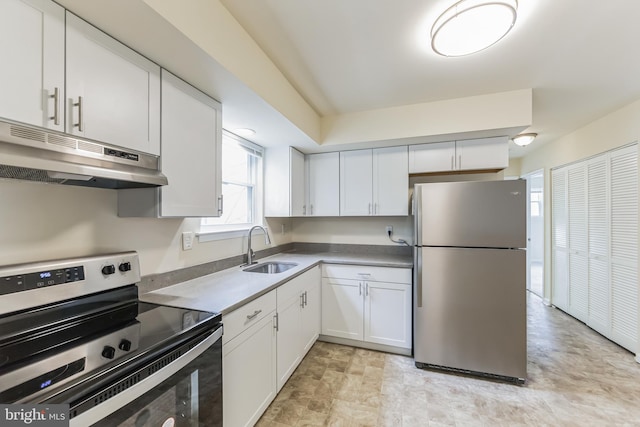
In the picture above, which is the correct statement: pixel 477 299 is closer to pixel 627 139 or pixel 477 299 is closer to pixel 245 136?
pixel 627 139

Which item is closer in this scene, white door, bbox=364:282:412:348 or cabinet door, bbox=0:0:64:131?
cabinet door, bbox=0:0:64:131

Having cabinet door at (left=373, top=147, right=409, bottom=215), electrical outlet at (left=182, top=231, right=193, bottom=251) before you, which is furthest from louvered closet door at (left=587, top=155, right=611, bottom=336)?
electrical outlet at (left=182, top=231, right=193, bottom=251)

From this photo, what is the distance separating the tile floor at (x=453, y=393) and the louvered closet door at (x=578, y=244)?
0.74m

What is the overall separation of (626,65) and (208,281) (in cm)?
344

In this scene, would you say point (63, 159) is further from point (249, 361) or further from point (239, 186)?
point (239, 186)

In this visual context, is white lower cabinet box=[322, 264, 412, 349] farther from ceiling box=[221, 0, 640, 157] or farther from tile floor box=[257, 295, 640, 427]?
ceiling box=[221, 0, 640, 157]

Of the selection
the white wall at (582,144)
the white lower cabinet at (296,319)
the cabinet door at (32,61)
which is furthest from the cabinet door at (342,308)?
the white wall at (582,144)

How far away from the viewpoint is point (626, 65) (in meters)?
1.90

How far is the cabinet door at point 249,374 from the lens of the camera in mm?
1379

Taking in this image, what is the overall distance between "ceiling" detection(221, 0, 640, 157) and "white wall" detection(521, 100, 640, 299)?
207 millimetres

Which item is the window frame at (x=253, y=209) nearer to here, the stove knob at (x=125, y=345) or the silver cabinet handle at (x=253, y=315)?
the silver cabinet handle at (x=253, y=315)

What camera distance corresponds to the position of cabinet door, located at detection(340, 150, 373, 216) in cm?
296

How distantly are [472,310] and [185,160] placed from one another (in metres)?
2.48

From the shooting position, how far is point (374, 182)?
9.62 ft
